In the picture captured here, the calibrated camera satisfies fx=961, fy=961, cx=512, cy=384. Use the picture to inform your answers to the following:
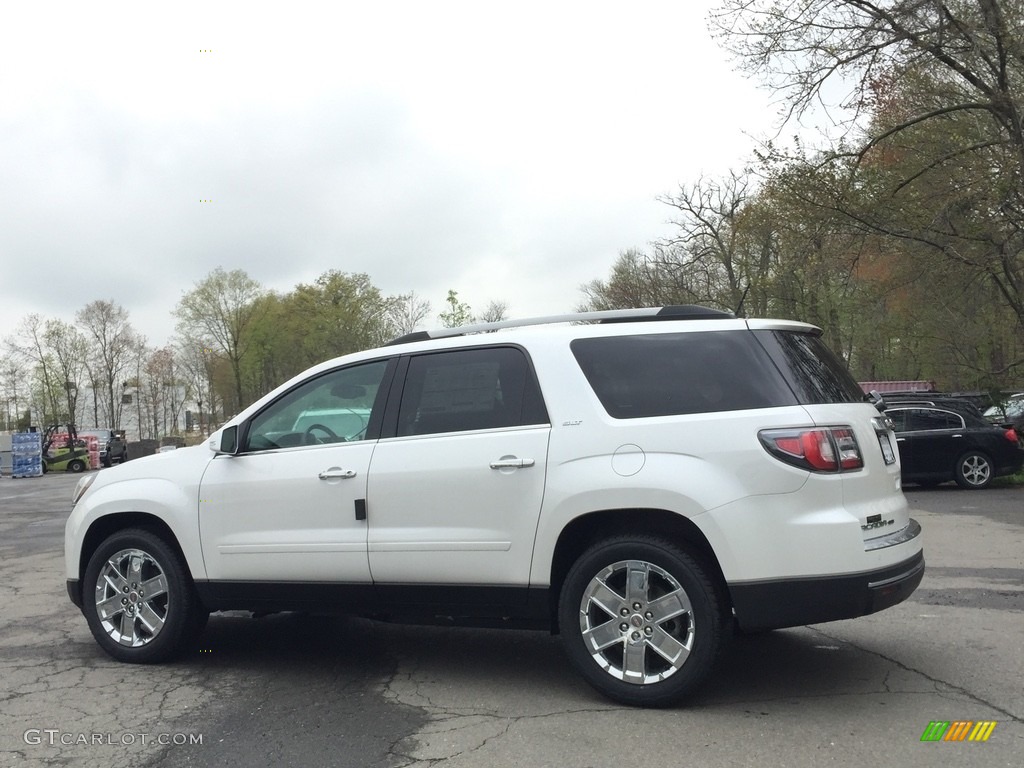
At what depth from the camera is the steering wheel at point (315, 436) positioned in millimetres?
5465

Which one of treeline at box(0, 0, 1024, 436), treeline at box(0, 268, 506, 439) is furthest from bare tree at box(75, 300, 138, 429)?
treeline at box(0, 0, 1024, 436)

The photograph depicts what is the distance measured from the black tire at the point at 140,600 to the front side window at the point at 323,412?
89 cm

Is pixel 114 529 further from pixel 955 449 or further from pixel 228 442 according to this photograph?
pixel 955 449

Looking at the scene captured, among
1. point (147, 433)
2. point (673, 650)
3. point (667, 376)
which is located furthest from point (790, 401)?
point (147, 433)

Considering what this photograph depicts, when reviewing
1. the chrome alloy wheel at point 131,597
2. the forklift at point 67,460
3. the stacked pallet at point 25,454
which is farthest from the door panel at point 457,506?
the forklift at point 67,460

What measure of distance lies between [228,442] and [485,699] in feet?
6.91

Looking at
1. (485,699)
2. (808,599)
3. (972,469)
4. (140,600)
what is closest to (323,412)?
(140,600)

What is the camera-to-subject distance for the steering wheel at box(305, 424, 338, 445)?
5.46 meters

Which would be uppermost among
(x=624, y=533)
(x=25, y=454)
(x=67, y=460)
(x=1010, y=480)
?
(x=25, y=454)

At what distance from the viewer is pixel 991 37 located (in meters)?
15.5

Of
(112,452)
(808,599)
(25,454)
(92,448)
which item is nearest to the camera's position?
(808,599)

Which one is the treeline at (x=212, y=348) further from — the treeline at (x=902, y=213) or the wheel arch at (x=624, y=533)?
the wheel arch at (x=624, y=533)

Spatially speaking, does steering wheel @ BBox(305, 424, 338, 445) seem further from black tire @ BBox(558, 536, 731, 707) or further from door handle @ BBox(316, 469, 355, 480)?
black tire @ BBox(558, 536, 731, 707)

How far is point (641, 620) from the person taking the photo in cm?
446
